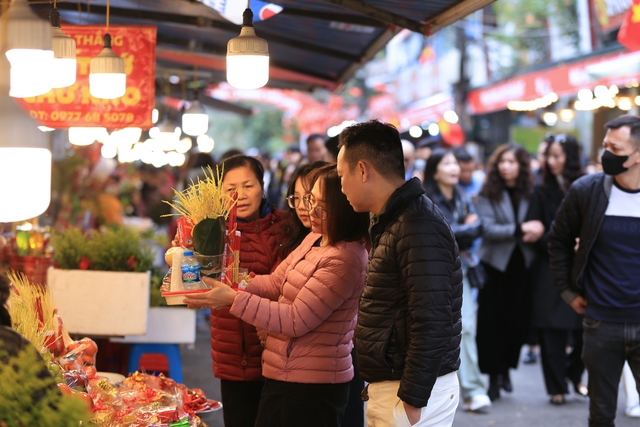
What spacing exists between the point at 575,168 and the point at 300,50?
9.52 ft

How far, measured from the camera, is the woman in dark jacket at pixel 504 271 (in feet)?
22.9

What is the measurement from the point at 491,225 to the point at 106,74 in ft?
13.1

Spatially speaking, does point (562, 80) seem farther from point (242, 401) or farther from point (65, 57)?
point (65, 57)

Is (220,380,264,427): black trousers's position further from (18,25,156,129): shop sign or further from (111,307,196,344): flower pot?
(18,25,156,129): shop sign

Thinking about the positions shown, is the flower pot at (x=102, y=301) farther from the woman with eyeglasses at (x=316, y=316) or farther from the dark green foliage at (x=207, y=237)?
A: the dark green foliage at (x=207, y=237)

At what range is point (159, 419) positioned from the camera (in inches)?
136

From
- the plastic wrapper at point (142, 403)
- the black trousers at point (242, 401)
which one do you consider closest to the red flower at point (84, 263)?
the plastic wrapper at point (142, 403)

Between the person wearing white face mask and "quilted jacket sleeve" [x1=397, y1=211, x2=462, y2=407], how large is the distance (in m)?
1.89

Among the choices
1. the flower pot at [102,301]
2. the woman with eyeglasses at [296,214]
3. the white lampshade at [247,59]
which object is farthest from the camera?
the flower pot at [102,301]

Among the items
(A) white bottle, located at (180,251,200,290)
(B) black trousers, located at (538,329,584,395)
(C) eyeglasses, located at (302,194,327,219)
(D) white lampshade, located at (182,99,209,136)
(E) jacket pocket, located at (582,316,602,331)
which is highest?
(D) white lampshade, located at (182,99,209,136)

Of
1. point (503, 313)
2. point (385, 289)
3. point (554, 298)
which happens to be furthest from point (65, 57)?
point (554, 298)

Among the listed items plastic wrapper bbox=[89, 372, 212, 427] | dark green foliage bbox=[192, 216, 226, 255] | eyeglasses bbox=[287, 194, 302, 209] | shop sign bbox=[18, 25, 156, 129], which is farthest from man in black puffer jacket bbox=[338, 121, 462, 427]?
shop sign bbox=[18, 25, 156, 129]

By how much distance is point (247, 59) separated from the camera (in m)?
3.80

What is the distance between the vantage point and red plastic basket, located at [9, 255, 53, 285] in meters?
5.85
